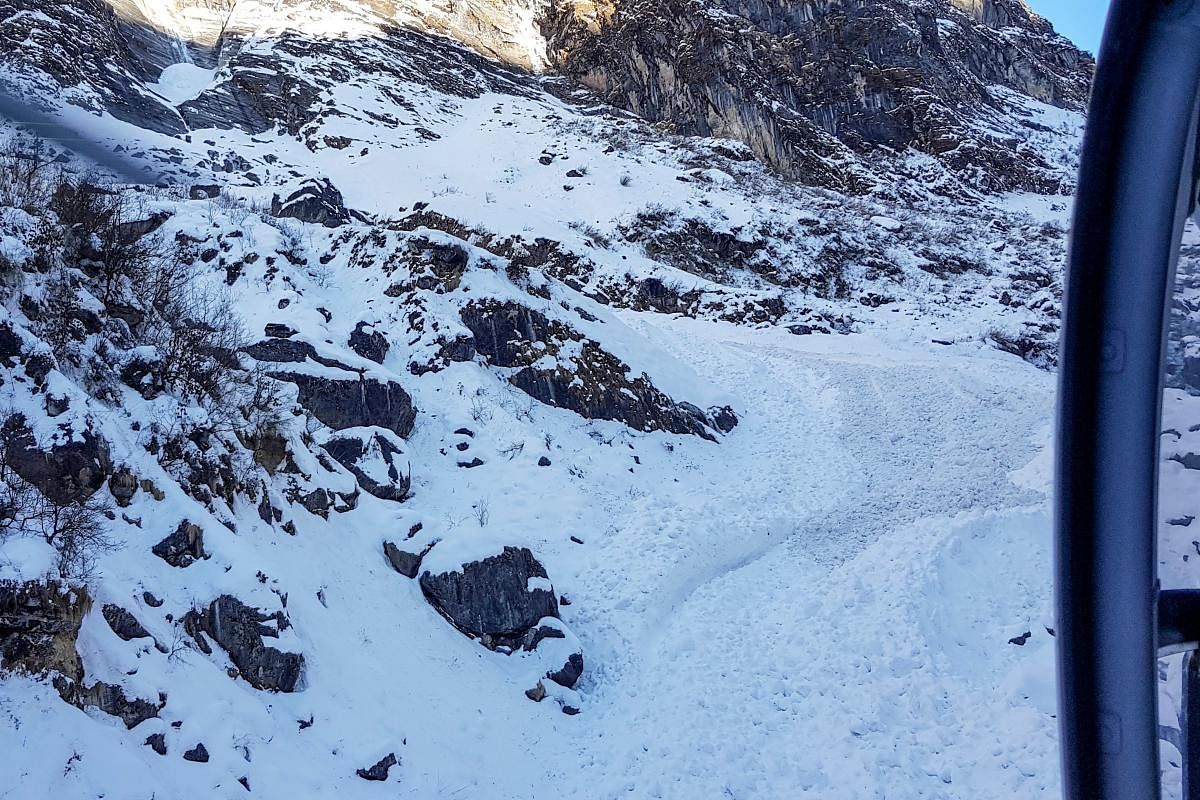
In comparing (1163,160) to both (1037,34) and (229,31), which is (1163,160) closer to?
(229,31)

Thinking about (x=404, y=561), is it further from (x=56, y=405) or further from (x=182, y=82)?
(x=182, y=82)

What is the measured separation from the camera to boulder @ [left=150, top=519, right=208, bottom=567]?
18.0ft

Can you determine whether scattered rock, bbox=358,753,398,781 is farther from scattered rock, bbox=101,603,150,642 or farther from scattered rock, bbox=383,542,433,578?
scattered rock, bbox=383,542,433,578

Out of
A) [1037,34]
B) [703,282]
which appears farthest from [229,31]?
[1037,34]

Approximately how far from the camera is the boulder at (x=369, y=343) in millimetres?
12562

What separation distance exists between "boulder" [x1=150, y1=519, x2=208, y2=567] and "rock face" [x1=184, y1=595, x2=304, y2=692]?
411 mm

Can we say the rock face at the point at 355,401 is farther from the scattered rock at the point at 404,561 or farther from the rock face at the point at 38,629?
the rock face at the point at 38,629

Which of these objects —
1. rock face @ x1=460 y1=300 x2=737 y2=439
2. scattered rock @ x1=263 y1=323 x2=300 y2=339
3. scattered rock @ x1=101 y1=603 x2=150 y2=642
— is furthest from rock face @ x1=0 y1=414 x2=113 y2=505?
rock face @ x1=460 y1=300 x2=737 y2=439

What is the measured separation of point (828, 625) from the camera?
25.7ft

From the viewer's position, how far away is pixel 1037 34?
6316 cm

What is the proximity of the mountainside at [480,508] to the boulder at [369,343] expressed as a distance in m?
0.09

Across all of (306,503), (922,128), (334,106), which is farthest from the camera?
(922,128)

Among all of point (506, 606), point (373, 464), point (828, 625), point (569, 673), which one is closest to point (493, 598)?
point (506, 606)

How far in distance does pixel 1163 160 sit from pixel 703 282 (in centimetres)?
2421
